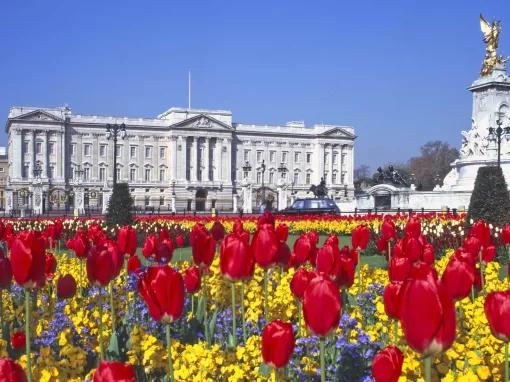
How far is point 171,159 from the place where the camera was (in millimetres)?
79312

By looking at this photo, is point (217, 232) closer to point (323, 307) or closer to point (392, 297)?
point (392, 297)

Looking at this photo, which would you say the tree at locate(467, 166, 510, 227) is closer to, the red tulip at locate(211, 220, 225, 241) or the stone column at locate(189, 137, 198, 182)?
the red tulip at locate(211, 220, 225, 241)

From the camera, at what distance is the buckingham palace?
72625 millimetres

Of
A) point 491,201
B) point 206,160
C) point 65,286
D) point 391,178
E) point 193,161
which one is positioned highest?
point 206,160

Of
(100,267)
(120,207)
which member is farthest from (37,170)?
(100,267)

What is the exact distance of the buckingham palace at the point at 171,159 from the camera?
7262cm

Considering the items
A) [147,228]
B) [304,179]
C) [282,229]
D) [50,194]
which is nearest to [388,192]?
[147,228]

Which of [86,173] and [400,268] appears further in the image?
[86,173]

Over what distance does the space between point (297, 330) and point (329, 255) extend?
3.10 ft

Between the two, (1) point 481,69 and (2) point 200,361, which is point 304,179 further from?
(2) point 200,361

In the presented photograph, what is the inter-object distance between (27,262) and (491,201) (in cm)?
1159

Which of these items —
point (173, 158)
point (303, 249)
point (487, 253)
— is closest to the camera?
point (303, 249)

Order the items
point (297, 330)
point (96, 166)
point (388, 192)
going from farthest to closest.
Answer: point (96, 166), point (388, 192), point (297, 330)

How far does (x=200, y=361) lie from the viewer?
9.93 feet
